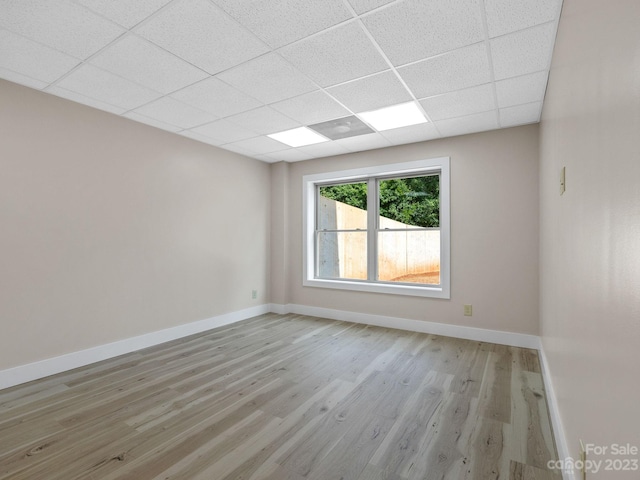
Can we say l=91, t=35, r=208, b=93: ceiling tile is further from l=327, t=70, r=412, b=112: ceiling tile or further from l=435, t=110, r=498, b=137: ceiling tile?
l=435, t=110, r=498, b=137: ceiling tile

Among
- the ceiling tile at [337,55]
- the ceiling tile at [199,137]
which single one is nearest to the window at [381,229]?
the ceiling tile at [199,137]

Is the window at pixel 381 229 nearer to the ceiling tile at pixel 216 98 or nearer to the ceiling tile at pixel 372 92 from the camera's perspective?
the ceiling tile at pixel 372 92

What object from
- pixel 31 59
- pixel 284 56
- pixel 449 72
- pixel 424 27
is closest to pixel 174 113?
pixel 31 59

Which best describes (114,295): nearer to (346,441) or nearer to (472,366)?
(346,441)

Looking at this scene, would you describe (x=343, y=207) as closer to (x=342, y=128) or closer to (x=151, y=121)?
(x=342, y=128)

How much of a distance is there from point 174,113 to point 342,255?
3.06m

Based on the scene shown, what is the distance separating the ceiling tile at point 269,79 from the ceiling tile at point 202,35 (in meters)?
0.09

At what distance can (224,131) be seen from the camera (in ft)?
12.4

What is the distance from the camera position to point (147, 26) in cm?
196

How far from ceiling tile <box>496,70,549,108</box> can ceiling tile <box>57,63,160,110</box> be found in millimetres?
3089

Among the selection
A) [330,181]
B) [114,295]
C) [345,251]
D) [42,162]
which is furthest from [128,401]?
[330,181]

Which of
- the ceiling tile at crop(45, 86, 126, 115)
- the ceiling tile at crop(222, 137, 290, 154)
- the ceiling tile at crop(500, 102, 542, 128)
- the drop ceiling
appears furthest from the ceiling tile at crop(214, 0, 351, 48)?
the ceiling tile at crop(500, 102, 542, 128)

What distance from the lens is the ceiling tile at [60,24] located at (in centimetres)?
180

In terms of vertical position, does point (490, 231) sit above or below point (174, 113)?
below
